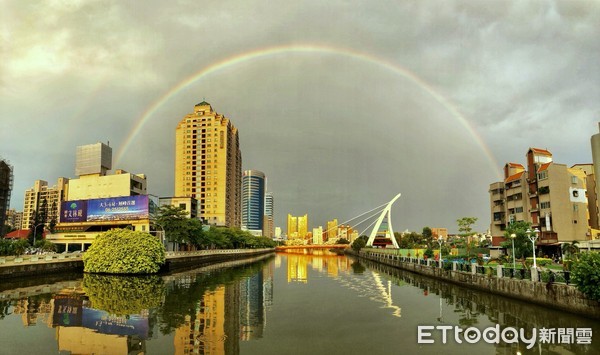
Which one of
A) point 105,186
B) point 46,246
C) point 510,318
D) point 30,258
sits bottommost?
point 510,318

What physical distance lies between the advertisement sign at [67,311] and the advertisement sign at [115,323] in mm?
532

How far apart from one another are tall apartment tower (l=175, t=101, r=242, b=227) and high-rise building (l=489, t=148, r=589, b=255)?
123 meters

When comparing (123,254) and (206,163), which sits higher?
(206,163)

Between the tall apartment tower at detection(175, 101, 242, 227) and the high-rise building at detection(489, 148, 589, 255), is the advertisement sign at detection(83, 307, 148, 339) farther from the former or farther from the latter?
the tall apartment tower at detection(175, 101, 242, 227)

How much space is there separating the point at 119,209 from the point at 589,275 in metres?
91.9

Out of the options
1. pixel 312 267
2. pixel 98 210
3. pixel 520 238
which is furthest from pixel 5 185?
pixel 520 238

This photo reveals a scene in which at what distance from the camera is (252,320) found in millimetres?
26141

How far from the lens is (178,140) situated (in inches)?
7382

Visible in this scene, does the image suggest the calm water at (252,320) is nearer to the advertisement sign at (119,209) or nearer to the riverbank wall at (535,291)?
the riverbank wall at (535,291)

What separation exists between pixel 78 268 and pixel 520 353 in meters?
61.2

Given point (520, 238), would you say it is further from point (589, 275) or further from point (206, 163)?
point (206, 163)

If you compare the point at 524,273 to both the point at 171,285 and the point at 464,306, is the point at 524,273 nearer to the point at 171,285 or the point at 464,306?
the point at 464,306

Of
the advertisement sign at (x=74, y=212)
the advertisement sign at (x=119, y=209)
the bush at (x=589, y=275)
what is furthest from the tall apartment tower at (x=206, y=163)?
the bush at (x=589, y=275)

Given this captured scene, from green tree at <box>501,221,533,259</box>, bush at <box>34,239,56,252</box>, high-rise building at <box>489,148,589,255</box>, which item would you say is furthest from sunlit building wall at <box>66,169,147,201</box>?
high-rise building at <box>489,148,589,255</box>
